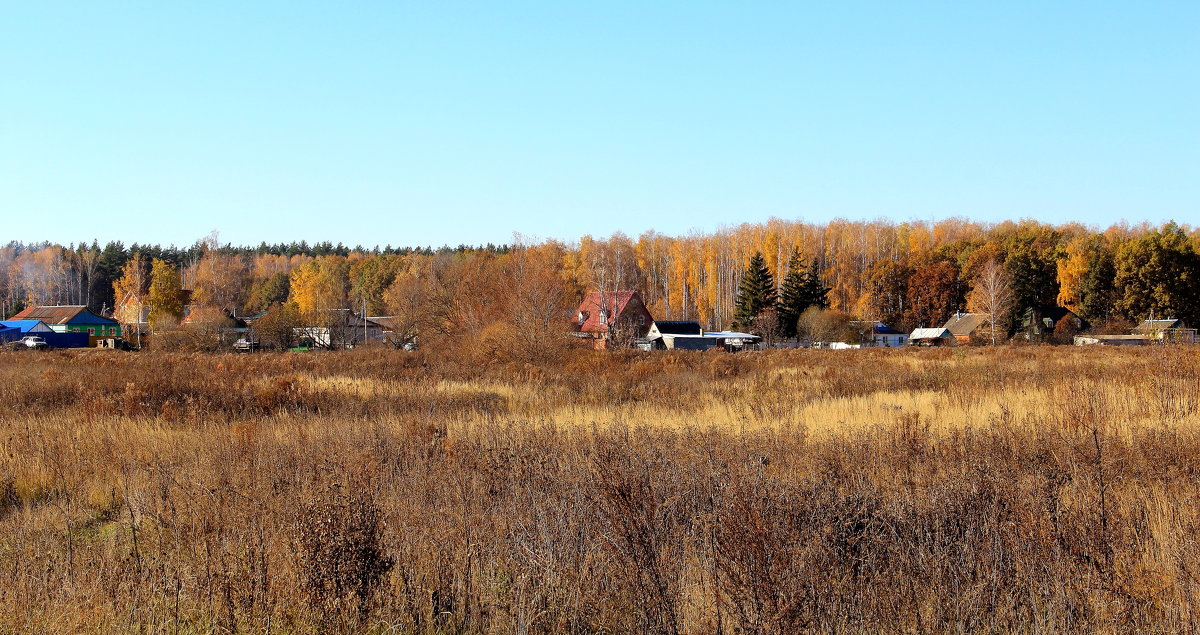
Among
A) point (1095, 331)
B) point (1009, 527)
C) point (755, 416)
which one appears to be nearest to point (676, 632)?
point (1009, 527)

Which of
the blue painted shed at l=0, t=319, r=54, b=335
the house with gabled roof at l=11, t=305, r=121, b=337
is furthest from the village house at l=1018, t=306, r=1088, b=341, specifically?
the blue painted shed at l=0, t=319, r=54, b=335

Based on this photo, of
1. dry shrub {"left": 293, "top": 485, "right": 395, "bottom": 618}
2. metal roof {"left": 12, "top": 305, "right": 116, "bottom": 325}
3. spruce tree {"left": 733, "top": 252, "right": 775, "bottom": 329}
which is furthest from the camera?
metal roof {"left": 12, "top": 305, "right": 116, "bottom": 325}

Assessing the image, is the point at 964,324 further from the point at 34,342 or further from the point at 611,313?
the point at 34,342

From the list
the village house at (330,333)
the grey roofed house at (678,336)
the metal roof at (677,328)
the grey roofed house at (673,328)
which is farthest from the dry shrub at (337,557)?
the metal roof at (677,328)

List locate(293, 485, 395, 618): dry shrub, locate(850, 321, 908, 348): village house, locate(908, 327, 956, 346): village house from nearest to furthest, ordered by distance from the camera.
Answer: locate(293, 485, 395, 618): dry shrub
locate(850, 321, 908, 348): village house
locate(908, 327, 956, 346): village house

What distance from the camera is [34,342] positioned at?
58.3 metres

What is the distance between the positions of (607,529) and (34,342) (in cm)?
6582

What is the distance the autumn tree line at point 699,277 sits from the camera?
47750 millimetres

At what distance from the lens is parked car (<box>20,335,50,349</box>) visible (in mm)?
54356

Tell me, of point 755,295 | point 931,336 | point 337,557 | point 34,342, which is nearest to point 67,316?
point 34,342

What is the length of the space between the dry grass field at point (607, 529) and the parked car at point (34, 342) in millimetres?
52699

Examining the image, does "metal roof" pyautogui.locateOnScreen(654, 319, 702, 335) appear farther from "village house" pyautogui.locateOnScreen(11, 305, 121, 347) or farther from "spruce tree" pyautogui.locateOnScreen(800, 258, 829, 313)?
"village house" pyautogui.locateOnScreen(11, 305, 121, 347)

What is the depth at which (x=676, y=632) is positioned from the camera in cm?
410

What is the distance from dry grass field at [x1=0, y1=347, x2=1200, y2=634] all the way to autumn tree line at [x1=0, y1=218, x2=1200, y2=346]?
84.0ft
